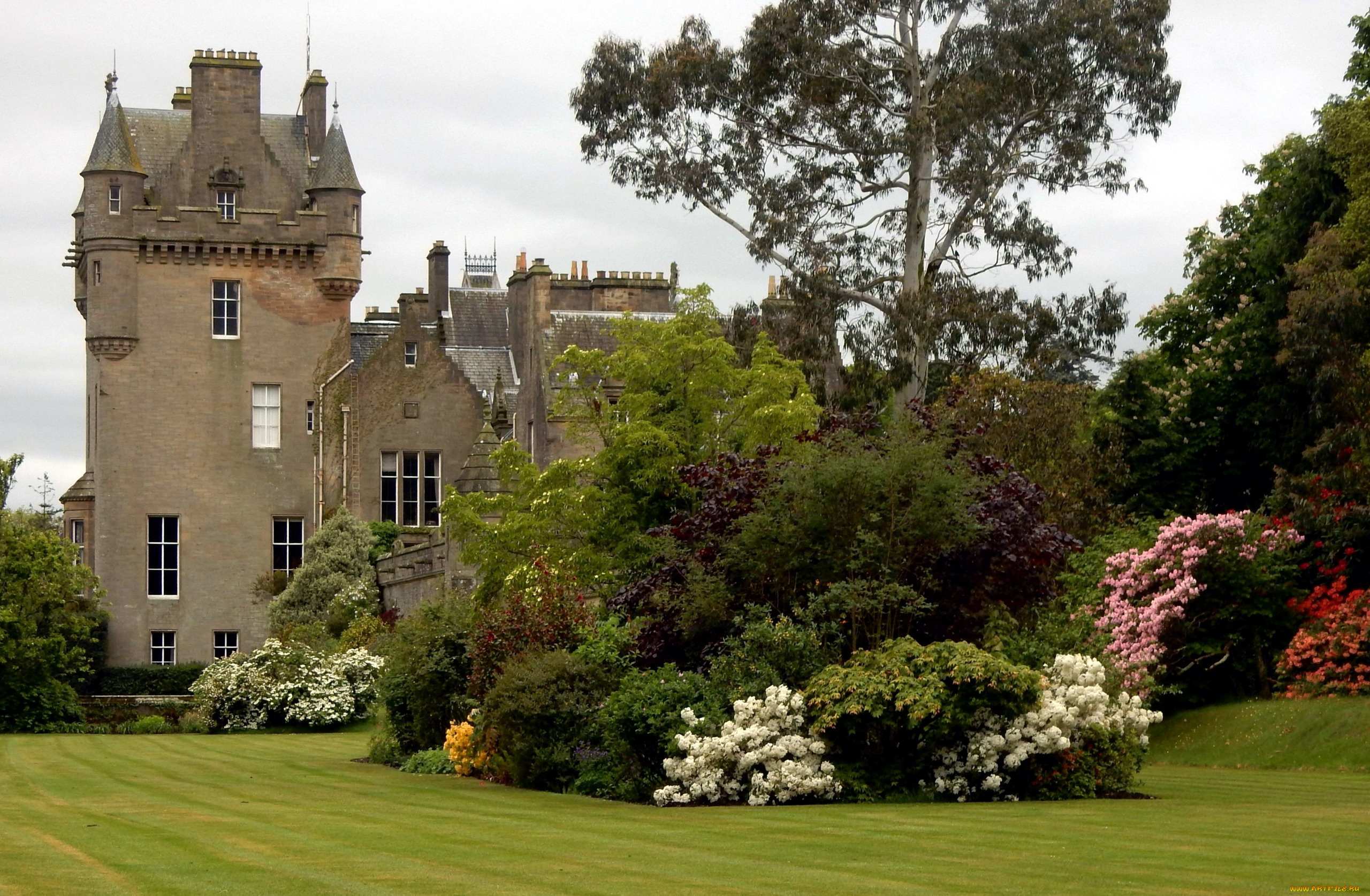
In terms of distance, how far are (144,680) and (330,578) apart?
6323 mm

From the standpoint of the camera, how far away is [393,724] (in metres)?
27.3

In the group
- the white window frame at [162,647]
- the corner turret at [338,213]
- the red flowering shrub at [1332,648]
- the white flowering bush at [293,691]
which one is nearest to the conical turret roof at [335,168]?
the corner turret at [338,213]

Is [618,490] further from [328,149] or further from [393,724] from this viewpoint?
[328,149]

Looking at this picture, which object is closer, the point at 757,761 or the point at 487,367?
the point at 757,761

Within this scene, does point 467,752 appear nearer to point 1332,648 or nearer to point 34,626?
point 1332,648

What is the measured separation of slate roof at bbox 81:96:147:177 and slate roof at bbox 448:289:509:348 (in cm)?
1104

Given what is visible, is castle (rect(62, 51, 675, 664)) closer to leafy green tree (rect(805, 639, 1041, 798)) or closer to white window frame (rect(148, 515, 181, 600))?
white window frame (rect(148, 515, 181, 600))

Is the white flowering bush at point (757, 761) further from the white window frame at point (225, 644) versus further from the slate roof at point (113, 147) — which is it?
the slate roof at point (113, 147)

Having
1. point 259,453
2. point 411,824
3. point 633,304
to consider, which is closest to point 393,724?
point 411,824

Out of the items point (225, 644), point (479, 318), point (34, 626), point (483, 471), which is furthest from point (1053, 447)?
point (225, 644)

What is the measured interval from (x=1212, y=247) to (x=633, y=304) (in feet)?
64.0

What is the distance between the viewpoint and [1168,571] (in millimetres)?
28297

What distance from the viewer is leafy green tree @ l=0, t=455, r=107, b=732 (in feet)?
134

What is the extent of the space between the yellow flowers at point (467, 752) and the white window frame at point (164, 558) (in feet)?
107
